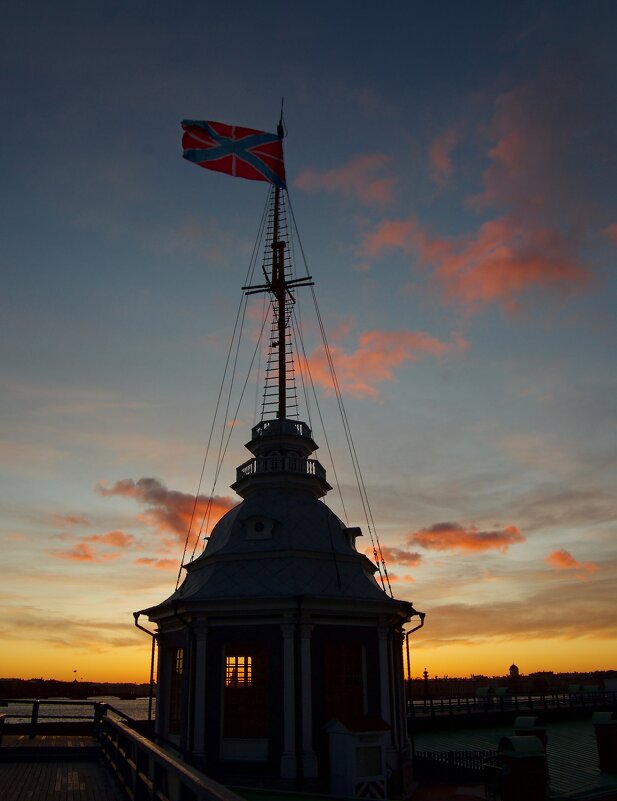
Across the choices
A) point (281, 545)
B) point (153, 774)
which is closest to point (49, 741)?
point (281, 545)

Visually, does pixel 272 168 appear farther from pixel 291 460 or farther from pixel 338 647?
pixel 338 647

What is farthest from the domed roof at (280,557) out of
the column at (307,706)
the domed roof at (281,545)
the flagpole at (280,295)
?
the flagpole at (280,295)

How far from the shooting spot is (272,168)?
104ft

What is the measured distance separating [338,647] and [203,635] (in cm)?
490

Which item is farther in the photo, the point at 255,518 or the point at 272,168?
the point at 272,168

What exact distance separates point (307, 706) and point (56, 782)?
11.7 m

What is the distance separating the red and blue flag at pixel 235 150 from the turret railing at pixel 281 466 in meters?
12.7

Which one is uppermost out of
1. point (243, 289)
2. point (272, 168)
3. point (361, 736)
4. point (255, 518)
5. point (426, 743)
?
point (272, 168)

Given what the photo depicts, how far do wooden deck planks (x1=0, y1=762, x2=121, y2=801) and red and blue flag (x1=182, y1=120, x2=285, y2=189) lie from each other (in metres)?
23.9

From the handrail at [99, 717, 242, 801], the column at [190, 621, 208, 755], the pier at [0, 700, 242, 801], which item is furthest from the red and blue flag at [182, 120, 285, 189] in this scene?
the handrail at [99, 717, 242, 801]

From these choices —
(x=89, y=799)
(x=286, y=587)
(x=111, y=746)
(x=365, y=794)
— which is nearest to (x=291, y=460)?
(x=286, y=587)

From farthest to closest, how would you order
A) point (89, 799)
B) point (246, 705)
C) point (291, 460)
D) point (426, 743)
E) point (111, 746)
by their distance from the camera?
1. point (426, 743)
2. point (291, 460)
3. point (246, 705)
4. point (111, 746)
5. point (89, 799)

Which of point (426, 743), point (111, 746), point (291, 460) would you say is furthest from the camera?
point (426, 743)

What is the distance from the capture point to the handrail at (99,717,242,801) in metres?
5.67
